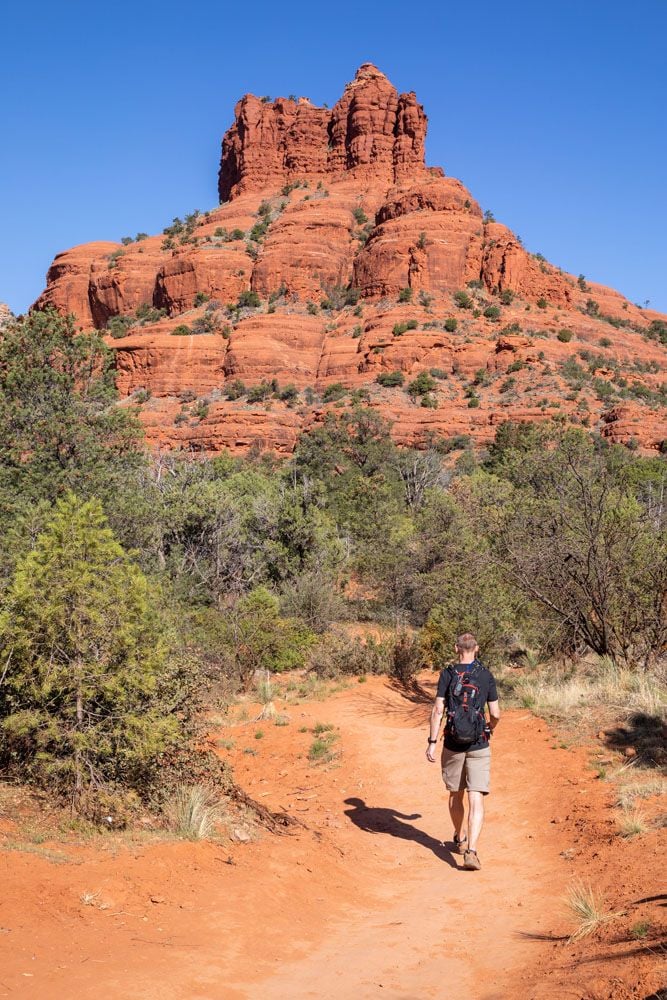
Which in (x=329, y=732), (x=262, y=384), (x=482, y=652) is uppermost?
(x=262, y=384)

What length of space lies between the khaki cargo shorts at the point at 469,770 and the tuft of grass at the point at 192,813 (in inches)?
76.9

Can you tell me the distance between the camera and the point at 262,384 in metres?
62.7

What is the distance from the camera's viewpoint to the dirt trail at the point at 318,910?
4.04 meters

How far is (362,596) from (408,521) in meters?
5.44

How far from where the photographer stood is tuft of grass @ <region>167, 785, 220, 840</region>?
20.0 ft

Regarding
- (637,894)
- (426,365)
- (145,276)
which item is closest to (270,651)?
(637,894)

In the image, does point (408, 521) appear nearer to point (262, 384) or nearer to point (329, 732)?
point (329, 732)

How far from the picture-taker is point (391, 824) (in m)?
7.79

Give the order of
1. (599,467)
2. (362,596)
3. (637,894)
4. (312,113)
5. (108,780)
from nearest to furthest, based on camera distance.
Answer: (637,894)
(108,780)
(599,467)
(362,596)
(312,113)

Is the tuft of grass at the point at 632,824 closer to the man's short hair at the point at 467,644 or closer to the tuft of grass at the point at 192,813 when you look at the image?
the man's short hair at the point at 467,644

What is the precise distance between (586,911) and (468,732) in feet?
5.64

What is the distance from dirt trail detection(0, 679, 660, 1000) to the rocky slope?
47261 millimetres

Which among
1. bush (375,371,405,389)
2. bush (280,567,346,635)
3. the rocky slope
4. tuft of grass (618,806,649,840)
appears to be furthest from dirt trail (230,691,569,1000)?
bush (375,371,405,389)

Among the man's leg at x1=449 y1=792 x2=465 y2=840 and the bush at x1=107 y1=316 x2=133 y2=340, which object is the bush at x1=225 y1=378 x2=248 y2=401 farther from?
the man's leg at x1=449 y1=792 x2=465 y2=840
